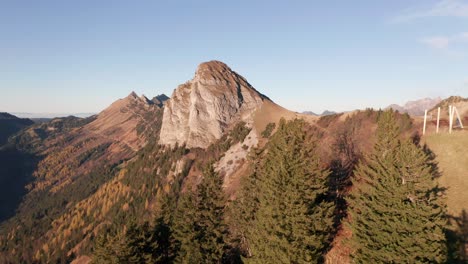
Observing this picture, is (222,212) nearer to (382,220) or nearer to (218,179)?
(218,179)

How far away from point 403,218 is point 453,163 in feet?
64.3

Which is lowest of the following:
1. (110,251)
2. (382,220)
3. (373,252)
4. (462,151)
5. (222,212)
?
(110,251)

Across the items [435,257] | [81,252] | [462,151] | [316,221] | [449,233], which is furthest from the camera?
[81,252]

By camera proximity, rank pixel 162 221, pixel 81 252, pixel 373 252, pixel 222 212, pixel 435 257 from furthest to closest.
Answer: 1. pixel 81 252
2. pixel 162 221
3. pixel 222 212
4. pixel 373 252
5. pixel 435 257

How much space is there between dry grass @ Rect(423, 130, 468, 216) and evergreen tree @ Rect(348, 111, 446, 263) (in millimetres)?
8477

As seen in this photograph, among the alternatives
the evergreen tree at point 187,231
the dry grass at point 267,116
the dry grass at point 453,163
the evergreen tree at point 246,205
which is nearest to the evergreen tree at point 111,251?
the evergreen tree at point 187,231

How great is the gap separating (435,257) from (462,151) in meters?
22.4

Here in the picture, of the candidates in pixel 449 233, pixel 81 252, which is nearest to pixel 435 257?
pixel 449 233

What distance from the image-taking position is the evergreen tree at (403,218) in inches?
842

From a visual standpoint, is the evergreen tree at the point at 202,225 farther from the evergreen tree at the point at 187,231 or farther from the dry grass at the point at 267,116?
the dry grass at the point at 267,116

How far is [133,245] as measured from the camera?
38.2 metres

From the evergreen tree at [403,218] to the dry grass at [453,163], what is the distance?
8477 millimetres

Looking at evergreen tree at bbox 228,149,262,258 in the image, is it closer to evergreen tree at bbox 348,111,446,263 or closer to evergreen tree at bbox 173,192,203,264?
evergreen tree at bbox 173,192,203,264

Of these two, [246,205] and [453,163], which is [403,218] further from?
[246,205]
